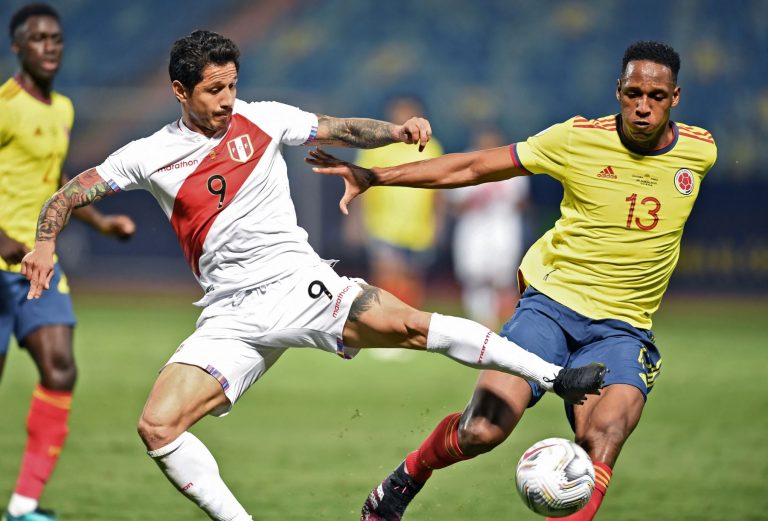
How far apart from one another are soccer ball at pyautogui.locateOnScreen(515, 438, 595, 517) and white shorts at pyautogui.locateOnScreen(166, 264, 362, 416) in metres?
1.00

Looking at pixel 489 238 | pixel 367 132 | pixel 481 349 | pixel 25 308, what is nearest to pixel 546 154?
pixel 367 132

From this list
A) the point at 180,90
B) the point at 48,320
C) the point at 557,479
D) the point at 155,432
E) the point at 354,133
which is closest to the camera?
the point at 557,479

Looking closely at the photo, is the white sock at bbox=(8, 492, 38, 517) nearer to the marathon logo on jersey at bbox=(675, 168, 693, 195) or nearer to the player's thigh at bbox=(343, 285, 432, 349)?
the player's thigh at bbox=(343, 285, 432, 349)

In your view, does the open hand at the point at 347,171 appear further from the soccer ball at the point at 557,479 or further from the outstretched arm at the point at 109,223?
the outstretched arm at the point at 109,223

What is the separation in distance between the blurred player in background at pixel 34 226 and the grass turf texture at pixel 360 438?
378mm

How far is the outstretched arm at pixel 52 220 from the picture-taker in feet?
17.1

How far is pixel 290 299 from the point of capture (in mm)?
5551

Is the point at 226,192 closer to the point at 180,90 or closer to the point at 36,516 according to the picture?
the point at 180,90

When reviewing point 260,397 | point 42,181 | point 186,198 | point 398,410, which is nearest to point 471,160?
point 186,198

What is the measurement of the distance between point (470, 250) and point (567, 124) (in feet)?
35.7

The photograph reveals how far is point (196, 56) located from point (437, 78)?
17882 mm

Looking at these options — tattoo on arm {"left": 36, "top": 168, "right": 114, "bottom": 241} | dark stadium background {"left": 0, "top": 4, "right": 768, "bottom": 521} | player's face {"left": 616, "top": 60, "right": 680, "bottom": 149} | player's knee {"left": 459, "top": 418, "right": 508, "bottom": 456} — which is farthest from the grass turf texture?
player's face {"left": 616, "top": 60, "right": 680, "bottom": 149}

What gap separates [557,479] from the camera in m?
5.12

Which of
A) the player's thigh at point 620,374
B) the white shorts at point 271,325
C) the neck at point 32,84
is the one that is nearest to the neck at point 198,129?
the white shorts at point 271,325
